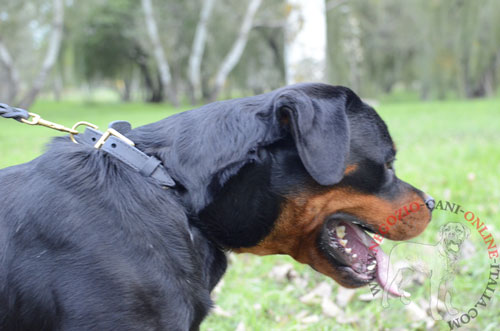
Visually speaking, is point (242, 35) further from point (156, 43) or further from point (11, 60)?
point (11, 60)

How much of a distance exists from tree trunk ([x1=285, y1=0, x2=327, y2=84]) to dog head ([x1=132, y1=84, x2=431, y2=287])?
9218 mm

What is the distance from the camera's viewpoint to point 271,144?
2.13m

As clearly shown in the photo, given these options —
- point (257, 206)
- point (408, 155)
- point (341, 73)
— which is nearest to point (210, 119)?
point (257, 206)

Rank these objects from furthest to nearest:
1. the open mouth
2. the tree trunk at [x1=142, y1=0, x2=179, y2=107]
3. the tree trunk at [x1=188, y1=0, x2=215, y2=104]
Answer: the tree trunk at [x1=142, y1=0, x2=179, y2=107], the tree trunk at [x1=188, y1=0, x2=215, y2=104], the open mouth

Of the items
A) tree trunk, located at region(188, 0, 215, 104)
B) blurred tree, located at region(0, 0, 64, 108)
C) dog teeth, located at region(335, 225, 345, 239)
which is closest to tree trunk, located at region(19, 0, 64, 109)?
blurred tree, located at region(0, 0, 64, 108)

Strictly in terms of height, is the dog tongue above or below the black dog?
below

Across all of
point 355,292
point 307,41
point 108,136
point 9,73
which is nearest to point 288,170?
point 108,136

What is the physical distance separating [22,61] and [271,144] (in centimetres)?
4322

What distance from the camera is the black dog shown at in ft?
5.89

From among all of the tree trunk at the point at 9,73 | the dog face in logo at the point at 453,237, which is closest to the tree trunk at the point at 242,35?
the tree trunk at the point at 9,73

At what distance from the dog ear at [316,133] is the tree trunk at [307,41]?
9360 millimetres

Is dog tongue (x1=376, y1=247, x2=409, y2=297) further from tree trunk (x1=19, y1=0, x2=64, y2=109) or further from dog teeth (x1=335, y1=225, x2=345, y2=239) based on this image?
tree trunk (x1=19, y1=0, x2=64, y2=109)

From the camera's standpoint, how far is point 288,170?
2.15 metres

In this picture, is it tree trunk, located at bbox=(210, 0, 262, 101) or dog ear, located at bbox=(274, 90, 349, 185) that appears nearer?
dog ear, located at bbox=(274, 90, 349, 185)
